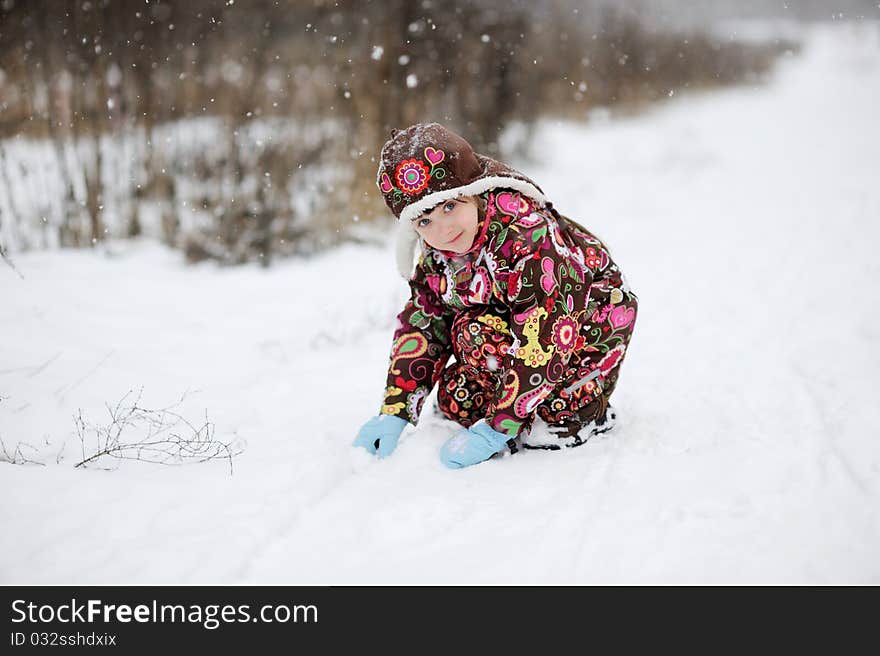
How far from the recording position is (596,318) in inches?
78.4

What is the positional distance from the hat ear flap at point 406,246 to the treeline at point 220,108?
2279mm

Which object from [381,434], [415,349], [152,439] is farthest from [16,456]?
[415,349]

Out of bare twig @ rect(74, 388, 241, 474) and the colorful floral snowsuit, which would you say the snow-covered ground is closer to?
bare twig @ rect(74, 388, 241, 474)

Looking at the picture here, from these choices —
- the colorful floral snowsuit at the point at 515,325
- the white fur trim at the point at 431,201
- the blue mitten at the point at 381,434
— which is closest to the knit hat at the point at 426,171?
the white fur trim at the point at 431,201

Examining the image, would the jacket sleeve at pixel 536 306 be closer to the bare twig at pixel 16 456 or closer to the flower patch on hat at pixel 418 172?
the flower patch on hat at pixel 418 172

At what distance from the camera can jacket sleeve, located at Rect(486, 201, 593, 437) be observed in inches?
69.4

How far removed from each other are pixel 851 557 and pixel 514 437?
0.92 m

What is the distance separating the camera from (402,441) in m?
2.14

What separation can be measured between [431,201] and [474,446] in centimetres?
75

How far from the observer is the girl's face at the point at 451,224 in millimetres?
1715

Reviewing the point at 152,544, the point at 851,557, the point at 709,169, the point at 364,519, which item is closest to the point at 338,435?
the point at 364,519

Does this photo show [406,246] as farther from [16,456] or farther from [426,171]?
Result: [16,456]

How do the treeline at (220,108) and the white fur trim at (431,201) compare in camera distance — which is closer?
the white fur trim at (431,201)
